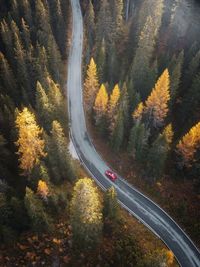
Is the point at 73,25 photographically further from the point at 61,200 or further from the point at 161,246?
the point at 161,246

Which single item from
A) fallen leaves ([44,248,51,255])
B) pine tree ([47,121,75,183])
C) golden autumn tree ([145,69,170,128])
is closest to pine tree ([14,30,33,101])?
pine tree ([47,121,75,183])

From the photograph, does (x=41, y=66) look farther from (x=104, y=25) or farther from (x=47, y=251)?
(x=47, y=251)

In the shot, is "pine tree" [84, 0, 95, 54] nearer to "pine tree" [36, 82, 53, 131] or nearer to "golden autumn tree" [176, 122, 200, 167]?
"pine tree" [36, 82, 53, 131]

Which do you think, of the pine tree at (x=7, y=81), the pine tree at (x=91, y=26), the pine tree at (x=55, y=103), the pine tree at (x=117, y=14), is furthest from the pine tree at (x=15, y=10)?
the pine tree at (x=55, y=103)

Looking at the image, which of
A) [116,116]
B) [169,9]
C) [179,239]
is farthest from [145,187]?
[169,9]

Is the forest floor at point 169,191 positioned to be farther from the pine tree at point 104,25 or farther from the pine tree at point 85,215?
the pine tree at point 104,25

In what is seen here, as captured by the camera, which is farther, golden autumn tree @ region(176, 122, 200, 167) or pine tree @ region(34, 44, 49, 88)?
pine tree @ region(34, 44, 49, 88)
